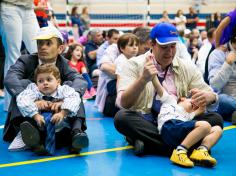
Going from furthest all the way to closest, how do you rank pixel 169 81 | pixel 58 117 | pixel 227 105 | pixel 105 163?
1. pixel 227 105
2. pixel 169 81
3. pixel 58 117
4. pixel 105 163

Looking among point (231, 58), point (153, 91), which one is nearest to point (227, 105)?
point (231, 58)

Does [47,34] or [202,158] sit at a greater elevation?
[47,34]

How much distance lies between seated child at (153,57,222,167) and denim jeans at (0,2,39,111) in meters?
2.09

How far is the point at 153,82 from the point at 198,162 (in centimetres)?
67

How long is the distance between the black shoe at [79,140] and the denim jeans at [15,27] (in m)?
1.88

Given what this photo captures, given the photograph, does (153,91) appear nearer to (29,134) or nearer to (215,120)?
(215,120)

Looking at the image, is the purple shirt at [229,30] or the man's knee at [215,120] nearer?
the man's knee at [215,120]

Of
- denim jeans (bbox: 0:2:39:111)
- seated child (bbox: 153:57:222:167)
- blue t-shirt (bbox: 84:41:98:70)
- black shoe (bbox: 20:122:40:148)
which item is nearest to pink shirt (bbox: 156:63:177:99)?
seated child (bbox: 153:57:222:167)

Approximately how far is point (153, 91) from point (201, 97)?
40cm

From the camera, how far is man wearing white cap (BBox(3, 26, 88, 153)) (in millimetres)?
3354

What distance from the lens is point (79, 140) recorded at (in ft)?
10.1

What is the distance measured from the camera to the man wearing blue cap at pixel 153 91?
9.95ft

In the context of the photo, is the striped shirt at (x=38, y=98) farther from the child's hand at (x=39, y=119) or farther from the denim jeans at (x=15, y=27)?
the denim jeans at (x=15, y=27)

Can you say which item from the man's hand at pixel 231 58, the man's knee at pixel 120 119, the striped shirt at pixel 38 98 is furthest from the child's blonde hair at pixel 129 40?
the man's knee at pixel 120 119
